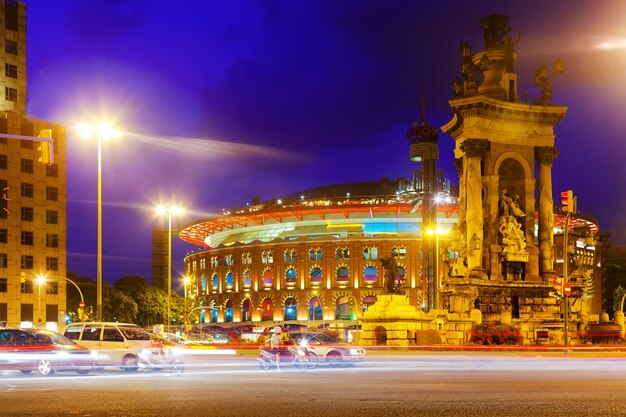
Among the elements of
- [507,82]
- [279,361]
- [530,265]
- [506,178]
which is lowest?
[279,361]

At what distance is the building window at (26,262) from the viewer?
285 feet

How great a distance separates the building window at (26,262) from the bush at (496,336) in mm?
56916

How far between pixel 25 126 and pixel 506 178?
53.5 metres

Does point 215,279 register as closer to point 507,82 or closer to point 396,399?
point 507,82

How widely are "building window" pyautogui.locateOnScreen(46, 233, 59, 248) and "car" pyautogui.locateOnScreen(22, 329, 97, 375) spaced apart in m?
63.7

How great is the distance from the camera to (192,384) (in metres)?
22.1

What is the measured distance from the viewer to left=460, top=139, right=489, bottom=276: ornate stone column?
155 ft

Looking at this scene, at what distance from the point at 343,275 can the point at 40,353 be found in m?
112

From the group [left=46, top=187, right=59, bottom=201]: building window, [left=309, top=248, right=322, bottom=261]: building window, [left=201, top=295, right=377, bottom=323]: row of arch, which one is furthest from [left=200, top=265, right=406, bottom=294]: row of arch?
[left=46, top=187, right=59, bottom=201]: building window

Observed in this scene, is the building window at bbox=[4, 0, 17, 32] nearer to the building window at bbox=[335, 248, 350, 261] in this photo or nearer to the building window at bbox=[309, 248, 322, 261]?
the building window at bbox=[309, 248, 322, 261]

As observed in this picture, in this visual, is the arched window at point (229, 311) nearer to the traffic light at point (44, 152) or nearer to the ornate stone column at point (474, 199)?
the ornate stone column at point (474, 199)

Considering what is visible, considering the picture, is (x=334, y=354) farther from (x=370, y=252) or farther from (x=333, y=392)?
(x=370, y=252)

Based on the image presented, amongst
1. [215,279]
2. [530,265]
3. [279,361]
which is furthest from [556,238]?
[279,361]

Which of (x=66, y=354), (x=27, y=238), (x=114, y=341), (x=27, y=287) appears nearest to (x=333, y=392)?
(x=66, y=354)
